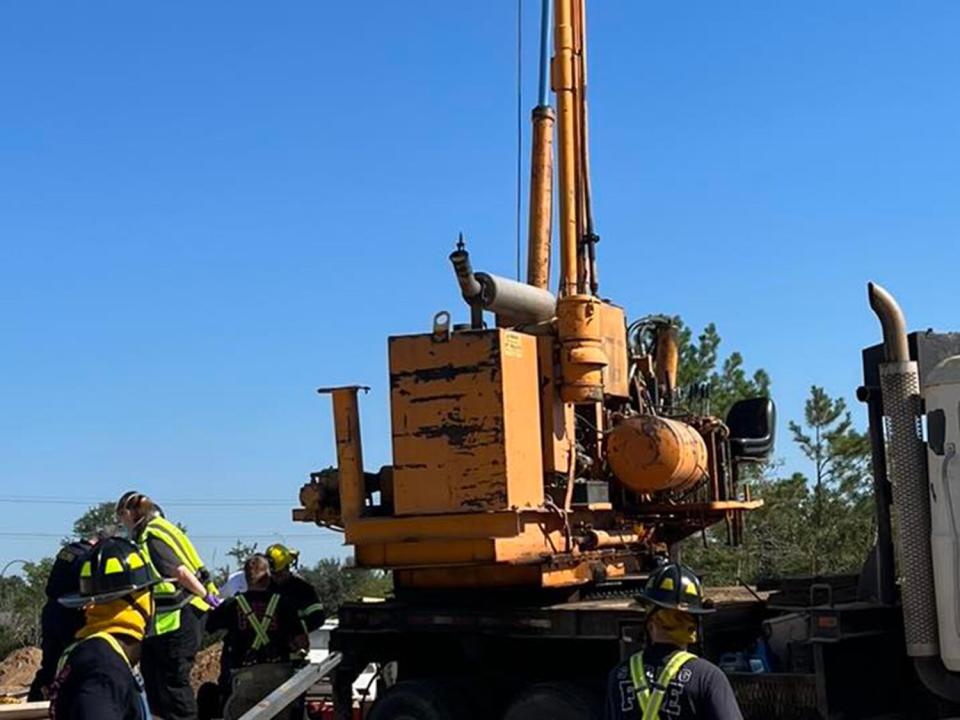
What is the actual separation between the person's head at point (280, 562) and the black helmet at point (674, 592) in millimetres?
6366

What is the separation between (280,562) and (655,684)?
21.9 ft

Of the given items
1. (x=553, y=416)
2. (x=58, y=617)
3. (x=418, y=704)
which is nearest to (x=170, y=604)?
(x=58, y=617)

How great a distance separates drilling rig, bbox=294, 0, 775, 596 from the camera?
31.3ft

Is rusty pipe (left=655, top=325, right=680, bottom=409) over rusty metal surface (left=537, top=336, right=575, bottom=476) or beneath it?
over

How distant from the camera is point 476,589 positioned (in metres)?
10.0

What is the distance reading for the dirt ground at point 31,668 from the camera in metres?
16.1

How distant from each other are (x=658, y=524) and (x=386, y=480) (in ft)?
7.87

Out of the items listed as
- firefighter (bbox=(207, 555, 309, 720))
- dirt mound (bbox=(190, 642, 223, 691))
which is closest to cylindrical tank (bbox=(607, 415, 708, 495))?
firefighter (bbox=(207, 555, 309, 720))

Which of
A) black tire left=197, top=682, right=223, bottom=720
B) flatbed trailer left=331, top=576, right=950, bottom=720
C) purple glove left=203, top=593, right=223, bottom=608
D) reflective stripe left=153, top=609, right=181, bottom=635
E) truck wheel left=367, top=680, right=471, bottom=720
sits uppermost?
purple glove left=203, top=593, right=223, bottom=608

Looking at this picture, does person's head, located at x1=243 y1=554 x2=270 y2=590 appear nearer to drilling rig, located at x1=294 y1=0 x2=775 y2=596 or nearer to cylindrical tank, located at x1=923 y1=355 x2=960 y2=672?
drilling rig, located at x1=294 y1=0 x2=775 y2=596

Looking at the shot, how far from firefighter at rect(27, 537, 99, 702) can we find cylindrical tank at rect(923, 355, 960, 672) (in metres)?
5.02

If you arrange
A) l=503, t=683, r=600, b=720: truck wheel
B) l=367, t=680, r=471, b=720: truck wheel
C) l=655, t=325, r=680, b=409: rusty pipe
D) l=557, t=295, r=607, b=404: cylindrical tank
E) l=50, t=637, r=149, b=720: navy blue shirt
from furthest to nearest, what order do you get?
l=655, t=325, r=680, b=409: rusty pipe → l=557, t=295, r=607, b=404: cylindrical tank → l=367, t=680, r=471, b=720: truck wheel → l=503, t=683, r=600, b=720: truck wheel → l=50, t=637, r=149, b=720: navy blue shirt

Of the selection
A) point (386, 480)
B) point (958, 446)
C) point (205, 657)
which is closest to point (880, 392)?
point (958, 446)

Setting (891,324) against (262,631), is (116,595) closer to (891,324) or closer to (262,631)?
(891,324)
